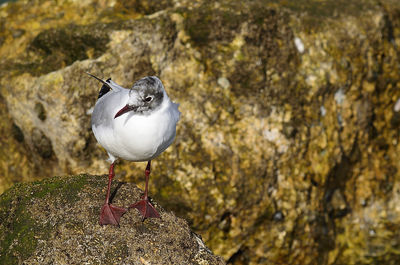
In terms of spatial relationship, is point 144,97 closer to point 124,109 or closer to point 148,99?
point 148,99

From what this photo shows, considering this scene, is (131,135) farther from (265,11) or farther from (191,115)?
(265,11)

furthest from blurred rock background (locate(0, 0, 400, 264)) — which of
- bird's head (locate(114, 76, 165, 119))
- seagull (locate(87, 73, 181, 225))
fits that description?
bird's head (locate(114, 76, 165, 119))

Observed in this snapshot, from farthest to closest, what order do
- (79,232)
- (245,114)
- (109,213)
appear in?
(245,114) → (109,213) → (79,232)

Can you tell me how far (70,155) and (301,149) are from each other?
387 centimetres

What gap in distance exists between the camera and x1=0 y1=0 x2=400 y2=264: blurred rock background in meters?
7.46

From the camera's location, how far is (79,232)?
4.62 metres

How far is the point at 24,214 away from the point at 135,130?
5.17 feet

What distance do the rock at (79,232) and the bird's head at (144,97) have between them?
48.3 inches

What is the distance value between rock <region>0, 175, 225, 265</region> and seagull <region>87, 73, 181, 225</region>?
0.19m

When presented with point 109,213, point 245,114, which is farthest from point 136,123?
point 245,114

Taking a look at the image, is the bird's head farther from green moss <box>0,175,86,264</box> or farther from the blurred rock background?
the blurred rock background

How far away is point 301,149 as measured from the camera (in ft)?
26.0

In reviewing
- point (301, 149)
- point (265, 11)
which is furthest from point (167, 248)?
point (265, 11)

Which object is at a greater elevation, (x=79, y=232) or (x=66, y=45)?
(x=79, y=232)
